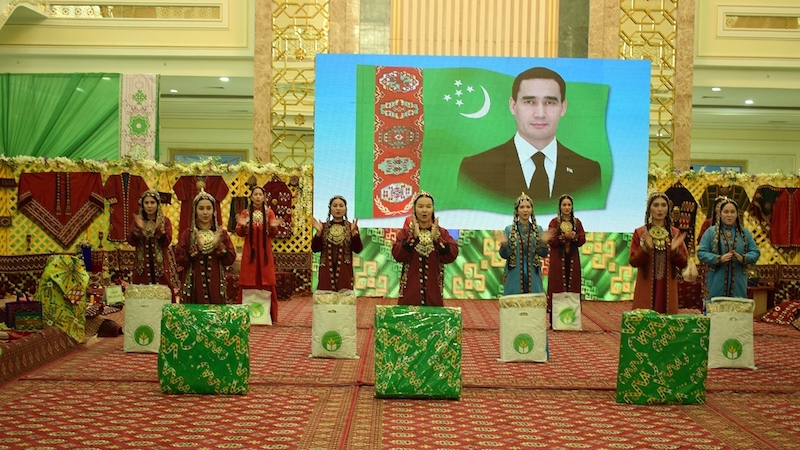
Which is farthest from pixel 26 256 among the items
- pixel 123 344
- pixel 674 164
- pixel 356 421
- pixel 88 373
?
pixel 674 164

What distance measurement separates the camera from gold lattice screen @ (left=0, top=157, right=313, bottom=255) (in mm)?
10938

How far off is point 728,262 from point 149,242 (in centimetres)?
446

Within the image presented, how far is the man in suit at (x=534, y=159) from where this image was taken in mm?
11211

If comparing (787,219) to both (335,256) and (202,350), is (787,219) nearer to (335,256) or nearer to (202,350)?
(335,256)

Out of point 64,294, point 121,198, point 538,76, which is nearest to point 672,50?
point 538,76

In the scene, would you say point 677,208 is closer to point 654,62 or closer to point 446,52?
point 654,62

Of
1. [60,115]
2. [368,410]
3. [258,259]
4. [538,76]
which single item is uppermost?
[538,76]

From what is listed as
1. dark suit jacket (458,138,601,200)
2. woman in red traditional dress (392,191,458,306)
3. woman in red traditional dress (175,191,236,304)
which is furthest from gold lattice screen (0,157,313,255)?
woman in red traditional dress (392,191,458,306)

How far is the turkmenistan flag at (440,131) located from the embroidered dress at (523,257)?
148 inches

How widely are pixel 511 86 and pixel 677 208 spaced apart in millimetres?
2505

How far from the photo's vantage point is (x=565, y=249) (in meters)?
8.38

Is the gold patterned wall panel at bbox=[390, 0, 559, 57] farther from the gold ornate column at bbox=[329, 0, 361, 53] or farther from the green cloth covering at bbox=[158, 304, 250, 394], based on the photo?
the green cloth covering at bbox=[158, 304, 250, 394]

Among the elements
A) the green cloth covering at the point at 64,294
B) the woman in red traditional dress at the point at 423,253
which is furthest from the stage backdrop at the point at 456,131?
the woman in red traditional dress at the point at 423,253

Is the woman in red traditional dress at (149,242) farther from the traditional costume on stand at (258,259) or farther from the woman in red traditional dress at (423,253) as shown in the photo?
the woman in red traditional dress at (423,253)
